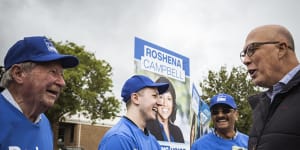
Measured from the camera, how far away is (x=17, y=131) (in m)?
2.68

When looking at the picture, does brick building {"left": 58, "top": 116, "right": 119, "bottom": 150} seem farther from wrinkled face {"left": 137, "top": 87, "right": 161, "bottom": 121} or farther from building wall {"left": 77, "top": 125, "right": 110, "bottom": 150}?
wrinkled face {"left": 137, "top": 87, "right": 161, "bottom": 121}

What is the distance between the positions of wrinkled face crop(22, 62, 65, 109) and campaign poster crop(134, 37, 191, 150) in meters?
2.50

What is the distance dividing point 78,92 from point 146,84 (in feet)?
81.6

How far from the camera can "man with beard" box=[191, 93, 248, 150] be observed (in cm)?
537

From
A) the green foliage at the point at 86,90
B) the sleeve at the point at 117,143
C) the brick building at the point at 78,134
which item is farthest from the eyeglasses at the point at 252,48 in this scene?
the brick building at the point at 78,134

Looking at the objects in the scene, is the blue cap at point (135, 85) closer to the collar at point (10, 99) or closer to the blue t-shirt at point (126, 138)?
the blue t-shirt at point (126, 138)

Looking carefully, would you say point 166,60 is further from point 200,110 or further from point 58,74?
point 58,74

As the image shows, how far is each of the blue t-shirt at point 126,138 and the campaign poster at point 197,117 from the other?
2.79 meters

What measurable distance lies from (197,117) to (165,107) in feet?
5.66

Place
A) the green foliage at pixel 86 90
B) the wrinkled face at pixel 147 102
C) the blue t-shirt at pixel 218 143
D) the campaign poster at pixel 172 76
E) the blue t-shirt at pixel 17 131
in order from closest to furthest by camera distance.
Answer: the blue t-shirt at pixel 17 131 → the wrinkled face at pixel 147 102 → the blue t-shirt at pixel 218 143 → the campaign poster at pixel 172 76 → the green foliage at pixel 86 90

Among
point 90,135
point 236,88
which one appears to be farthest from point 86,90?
point 90,135

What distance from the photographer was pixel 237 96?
97.8 ft

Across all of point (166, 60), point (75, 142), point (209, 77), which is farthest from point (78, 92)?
point (166, 60)

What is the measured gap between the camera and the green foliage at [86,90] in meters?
28.8
